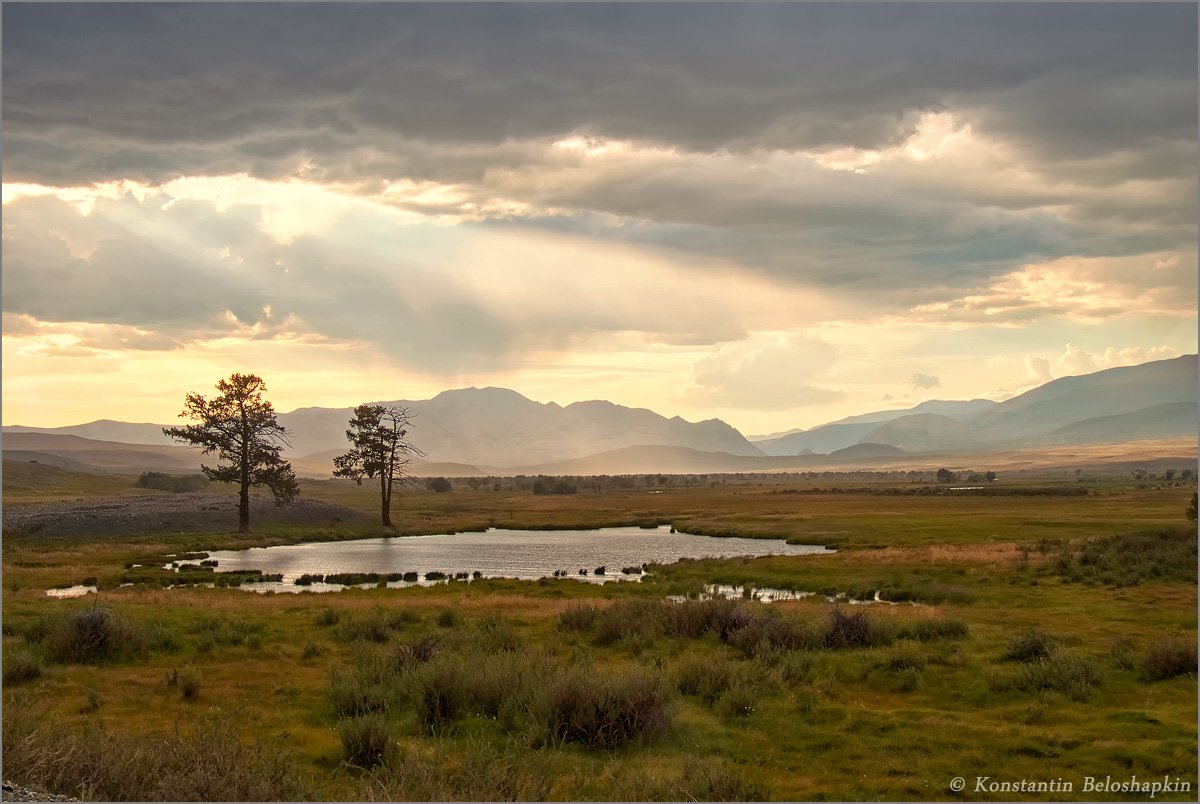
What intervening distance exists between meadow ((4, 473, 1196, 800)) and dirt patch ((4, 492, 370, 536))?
37.1 meters

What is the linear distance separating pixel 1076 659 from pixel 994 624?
7.92 metres

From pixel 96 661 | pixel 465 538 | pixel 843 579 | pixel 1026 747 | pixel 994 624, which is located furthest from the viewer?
pixel 465 538

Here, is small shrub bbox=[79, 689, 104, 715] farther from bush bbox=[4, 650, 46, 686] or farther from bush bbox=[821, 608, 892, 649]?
bush bbox=[821, 608, 892, 649]

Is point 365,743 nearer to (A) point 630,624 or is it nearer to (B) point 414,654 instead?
(B) point 414,654

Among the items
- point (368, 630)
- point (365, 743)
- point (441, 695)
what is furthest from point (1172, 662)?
point (368, 630)

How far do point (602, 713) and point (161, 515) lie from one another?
232 feet

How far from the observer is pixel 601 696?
571 inches

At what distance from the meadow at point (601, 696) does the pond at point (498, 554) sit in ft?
47.2

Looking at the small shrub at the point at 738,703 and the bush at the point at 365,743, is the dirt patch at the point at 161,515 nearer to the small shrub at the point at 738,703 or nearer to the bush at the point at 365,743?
the bush at the point at 365,743

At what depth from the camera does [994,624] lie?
1024 inches

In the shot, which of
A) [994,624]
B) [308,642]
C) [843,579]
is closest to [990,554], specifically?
[843,579]

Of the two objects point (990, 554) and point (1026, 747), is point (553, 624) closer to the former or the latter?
point (1026, 747)

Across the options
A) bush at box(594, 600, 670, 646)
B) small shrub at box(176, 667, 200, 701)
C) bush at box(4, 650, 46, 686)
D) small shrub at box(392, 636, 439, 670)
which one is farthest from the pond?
small shrub at box(392, 636, 439, 670)

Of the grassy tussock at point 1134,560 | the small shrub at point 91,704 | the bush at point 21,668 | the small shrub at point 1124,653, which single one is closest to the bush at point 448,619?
the small shrub at point 91,704
